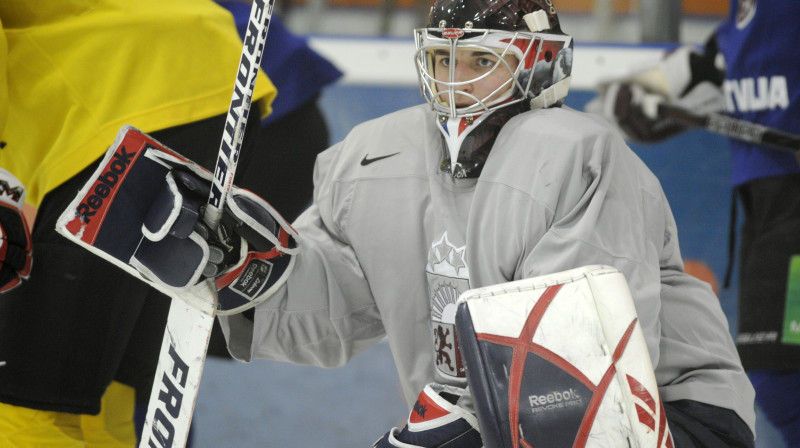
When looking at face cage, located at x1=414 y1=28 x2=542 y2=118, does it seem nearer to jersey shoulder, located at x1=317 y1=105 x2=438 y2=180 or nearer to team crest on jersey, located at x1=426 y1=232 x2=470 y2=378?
jersey shoulder, located at x1=317 y1=105 x2=438 y2=180

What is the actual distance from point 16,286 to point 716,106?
6.16 feet

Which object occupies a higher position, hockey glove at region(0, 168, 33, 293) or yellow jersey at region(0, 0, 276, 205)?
yellow jersey at region(0, 0, 276, 205)

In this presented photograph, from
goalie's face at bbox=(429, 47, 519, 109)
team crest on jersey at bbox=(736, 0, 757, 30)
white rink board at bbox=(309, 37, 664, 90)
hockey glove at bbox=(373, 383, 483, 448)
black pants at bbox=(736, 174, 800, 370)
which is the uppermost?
goalie's face at bbox=(429, 47, 519, 109)

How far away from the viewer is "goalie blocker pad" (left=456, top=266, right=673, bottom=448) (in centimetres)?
121

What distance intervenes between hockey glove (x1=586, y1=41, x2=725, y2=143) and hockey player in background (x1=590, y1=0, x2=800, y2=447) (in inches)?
6.8

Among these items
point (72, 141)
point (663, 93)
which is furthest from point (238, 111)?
point (663, 93)

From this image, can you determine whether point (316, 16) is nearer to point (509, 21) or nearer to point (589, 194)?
point (509, 21)

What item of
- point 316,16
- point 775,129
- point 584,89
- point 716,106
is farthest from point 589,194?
point 316,16

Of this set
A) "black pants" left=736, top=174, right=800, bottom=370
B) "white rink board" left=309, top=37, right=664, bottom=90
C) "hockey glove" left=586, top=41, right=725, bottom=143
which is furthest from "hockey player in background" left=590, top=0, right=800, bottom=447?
"white rink board" left=309, top=37, right=664, bottom=90

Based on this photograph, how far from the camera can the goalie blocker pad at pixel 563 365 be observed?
3.97ft

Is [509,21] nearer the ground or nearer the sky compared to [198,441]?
nearer the sky

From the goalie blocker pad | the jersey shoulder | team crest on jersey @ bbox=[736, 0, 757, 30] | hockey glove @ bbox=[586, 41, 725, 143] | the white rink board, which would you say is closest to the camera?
the goalie blocker pad

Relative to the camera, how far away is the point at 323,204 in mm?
1683

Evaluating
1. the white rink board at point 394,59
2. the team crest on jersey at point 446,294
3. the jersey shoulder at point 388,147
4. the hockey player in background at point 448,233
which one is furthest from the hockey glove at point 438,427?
the white rink board at point 394,59
